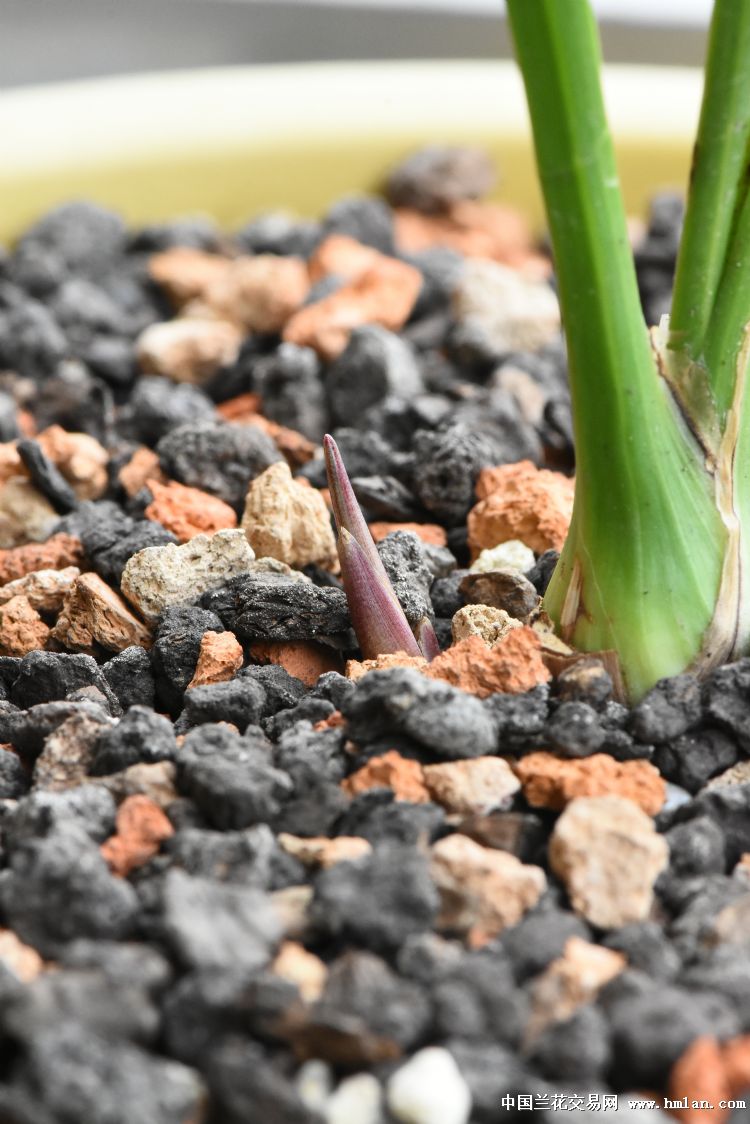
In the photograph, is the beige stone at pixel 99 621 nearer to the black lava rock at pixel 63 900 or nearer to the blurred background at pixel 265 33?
the black lava rock at pixel 63 900

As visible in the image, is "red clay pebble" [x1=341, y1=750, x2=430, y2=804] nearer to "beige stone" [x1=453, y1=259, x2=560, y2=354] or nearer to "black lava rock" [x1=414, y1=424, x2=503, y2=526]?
"black lava rock" [x1=414, y1=424, x2=503, y2=526]

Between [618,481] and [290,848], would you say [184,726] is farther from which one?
[618,481]

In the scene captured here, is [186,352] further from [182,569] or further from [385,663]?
[385,663]

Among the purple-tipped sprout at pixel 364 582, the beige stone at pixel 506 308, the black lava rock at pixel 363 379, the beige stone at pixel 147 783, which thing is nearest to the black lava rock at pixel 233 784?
the beige stone at pixel 147 783

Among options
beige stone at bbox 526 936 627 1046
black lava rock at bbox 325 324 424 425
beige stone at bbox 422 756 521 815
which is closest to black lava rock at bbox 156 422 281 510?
black lava rock at bbox 325 324 424 425

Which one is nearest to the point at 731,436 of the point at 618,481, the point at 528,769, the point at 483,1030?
the point at 618,481

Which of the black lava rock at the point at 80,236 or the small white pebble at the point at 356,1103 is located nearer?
the small white pebble at the point at 356,1103
